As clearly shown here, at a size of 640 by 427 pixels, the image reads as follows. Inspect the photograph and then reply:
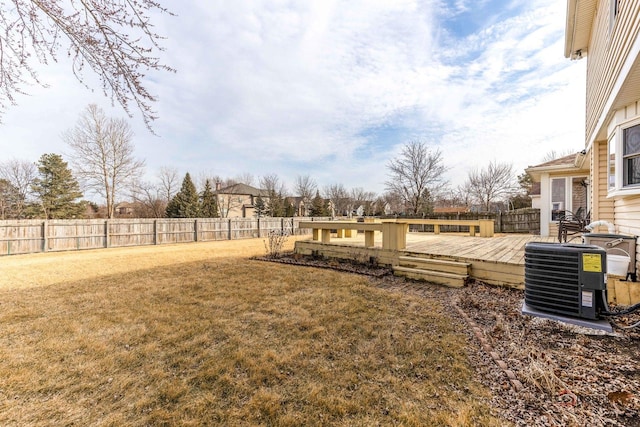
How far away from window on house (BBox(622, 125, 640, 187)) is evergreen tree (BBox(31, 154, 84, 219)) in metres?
32.5

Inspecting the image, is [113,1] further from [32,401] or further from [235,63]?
[235,63]

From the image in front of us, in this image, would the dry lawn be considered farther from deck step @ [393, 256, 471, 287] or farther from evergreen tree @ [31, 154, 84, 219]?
evergreen tree @ [31, 154, 84, 219]

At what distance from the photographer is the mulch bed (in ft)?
5.48

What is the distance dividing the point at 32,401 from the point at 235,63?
834 centimetres

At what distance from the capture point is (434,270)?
203 inches

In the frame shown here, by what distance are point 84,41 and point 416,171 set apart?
2431 cm

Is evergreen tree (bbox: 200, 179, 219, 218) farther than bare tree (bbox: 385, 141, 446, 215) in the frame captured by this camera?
Yes

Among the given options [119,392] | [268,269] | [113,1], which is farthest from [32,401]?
[268,269]

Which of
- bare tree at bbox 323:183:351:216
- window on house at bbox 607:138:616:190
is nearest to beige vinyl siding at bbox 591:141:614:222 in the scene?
window on house at bbox 607:138:616:190

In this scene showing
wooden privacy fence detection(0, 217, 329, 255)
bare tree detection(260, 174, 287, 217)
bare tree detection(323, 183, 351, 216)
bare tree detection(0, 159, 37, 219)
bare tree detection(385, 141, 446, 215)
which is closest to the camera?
wooden privacy fence detection(0, 217, 329, 255)

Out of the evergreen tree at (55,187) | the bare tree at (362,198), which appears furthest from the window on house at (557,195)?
the bare tree at (362,198)

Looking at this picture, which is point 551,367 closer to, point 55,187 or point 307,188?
point 55,187

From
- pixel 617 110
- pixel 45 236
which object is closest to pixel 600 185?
pixel 617 110

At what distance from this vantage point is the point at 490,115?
549 inches
